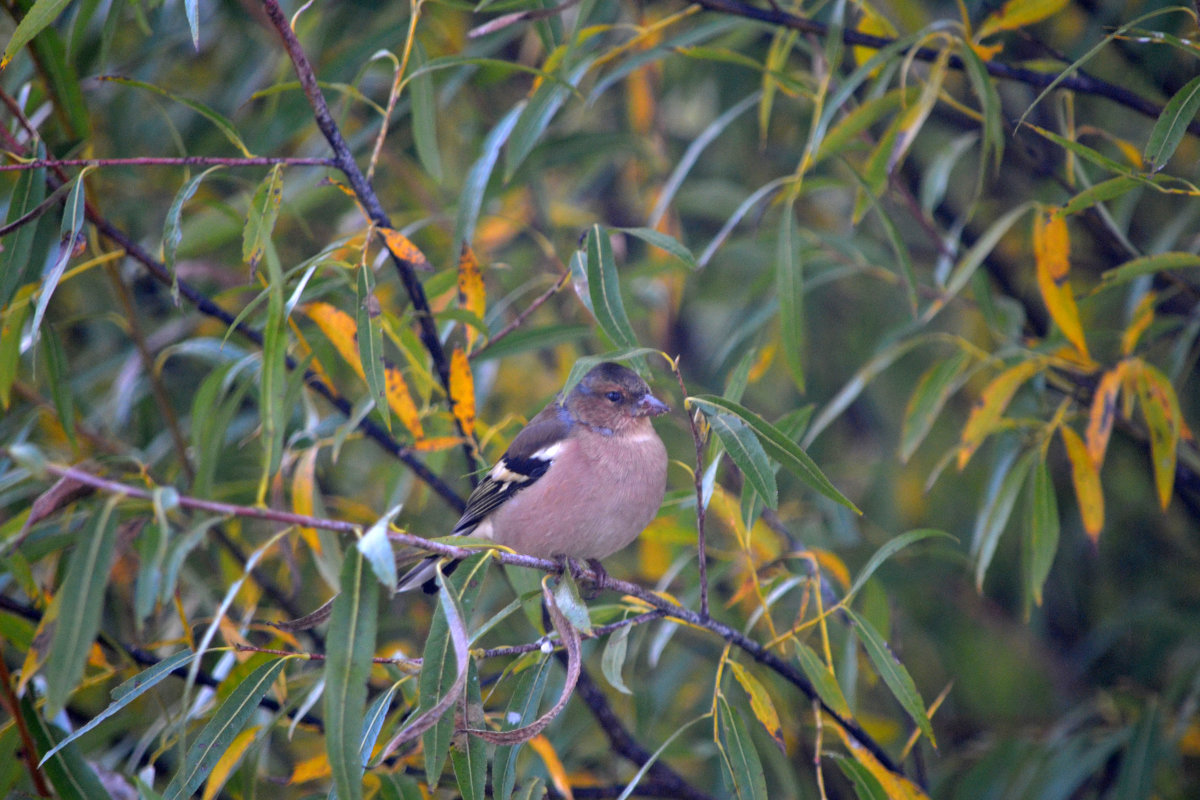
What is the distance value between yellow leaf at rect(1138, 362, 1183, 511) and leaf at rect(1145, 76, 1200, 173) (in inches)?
37.8

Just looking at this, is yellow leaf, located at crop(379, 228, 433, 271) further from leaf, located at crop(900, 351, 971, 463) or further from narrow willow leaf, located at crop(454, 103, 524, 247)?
leaf, located at crop(900, 351, 971, 463)

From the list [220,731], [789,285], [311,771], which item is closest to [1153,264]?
[789,285]

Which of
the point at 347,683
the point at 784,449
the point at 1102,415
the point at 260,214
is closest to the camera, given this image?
the point at 347,683

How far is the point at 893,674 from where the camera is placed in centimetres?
261

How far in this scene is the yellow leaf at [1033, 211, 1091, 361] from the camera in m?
3.12

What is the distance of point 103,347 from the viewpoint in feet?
16.5

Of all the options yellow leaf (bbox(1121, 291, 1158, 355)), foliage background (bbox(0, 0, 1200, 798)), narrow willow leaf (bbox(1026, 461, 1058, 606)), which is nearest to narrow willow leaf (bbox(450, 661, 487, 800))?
foliage background (bbox(0, 0, 1200, 798))

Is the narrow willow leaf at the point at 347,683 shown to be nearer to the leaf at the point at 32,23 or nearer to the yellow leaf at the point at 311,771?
the yellow leaf at the point at 311,771

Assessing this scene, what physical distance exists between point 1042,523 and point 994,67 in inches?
64.7

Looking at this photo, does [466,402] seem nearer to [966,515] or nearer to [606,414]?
[606,414]

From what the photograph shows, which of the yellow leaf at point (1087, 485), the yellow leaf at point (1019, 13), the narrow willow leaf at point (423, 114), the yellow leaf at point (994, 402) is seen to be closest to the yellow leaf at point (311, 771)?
the narrow willow leaf at point (423, 114)

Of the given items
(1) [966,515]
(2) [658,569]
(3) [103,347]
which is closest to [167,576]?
(2) [658,569]

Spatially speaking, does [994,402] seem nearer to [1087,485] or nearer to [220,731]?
[1087,485]

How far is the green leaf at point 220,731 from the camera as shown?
236cm
